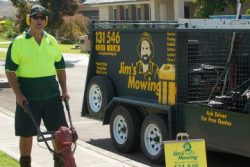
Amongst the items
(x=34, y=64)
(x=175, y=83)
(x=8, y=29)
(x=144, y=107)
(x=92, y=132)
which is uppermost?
(x=34, y=64)

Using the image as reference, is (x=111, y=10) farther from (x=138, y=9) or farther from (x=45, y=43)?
(x=45, y=43)

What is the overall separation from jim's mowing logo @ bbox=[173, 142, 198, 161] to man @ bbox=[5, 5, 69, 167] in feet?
5.56

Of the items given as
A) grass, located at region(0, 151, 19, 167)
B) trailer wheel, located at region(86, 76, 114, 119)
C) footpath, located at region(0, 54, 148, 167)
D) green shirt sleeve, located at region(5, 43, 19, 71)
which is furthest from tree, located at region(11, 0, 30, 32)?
green shirt sleeve, located at region(5, 43, 19, 71)

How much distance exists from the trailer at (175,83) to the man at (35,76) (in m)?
1.75

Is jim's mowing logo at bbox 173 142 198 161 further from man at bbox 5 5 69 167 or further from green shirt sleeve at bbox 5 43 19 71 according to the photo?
green shirt sleeve at bbox 5 43 19 71

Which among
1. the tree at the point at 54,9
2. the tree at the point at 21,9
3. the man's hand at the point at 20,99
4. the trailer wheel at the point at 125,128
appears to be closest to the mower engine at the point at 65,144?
the man's hand at the point at 20,99

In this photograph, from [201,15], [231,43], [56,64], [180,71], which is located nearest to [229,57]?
[231,43]

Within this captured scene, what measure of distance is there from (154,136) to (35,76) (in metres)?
2.35

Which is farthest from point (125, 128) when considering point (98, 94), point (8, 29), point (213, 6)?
point (8, 29)

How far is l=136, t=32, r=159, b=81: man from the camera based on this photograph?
836 cm

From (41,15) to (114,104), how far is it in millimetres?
3128

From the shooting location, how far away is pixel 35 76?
6504 millimetres

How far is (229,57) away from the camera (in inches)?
294

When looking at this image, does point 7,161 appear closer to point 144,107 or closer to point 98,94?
point 144,107
